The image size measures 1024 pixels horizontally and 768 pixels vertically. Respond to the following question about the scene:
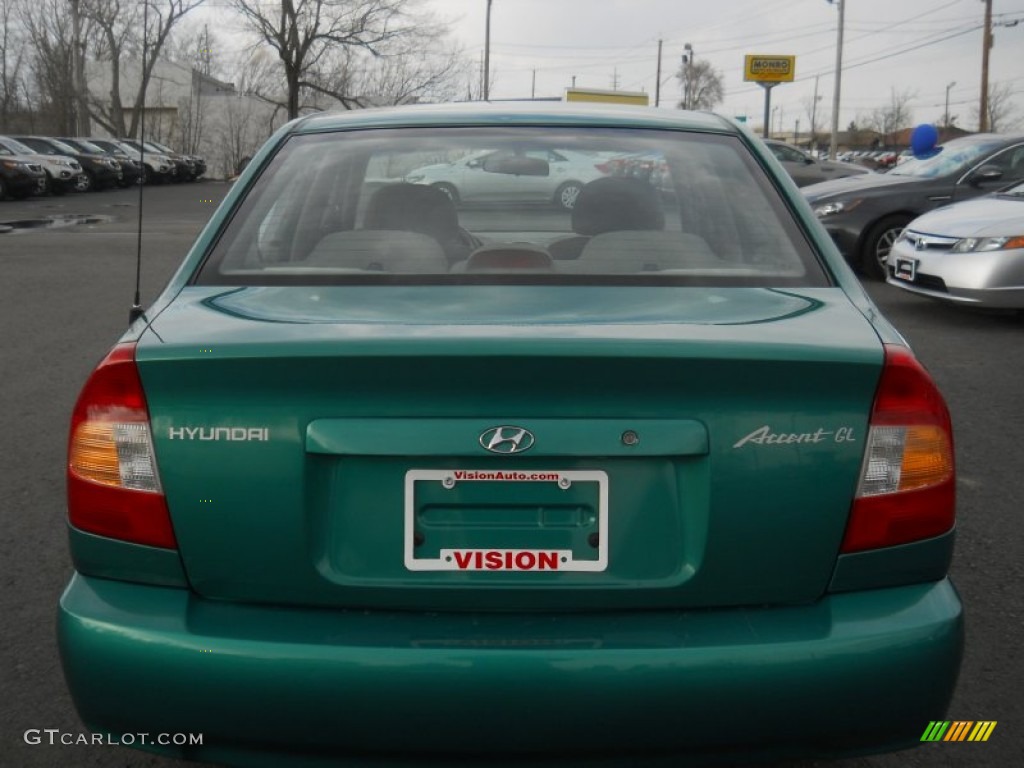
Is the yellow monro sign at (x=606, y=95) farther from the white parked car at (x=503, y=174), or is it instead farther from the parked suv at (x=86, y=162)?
the white parked car at (x=503, y=174)

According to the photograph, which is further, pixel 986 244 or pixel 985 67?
pixel 985 67

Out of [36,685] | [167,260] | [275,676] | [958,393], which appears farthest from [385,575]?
[167,260]

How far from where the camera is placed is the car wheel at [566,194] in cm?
377

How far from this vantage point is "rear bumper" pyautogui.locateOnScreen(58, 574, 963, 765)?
2.03 m

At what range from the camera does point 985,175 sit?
12.2 metres

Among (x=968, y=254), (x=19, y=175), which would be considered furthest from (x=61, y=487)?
(x=19, y=175)

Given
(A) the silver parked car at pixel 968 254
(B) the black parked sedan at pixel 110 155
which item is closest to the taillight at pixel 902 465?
(A) the silver parked car at pixel 968 254

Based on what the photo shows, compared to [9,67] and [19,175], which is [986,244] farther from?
[9,67]

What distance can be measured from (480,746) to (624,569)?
389 mm

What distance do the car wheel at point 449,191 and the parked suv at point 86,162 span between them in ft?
111

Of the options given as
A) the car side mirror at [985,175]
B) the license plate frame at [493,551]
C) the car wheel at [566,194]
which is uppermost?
the car side mirror at [985,175]

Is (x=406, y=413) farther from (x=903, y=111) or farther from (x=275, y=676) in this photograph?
(x=903, y=111)

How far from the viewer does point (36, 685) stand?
3201mm

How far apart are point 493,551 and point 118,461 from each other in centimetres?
71
